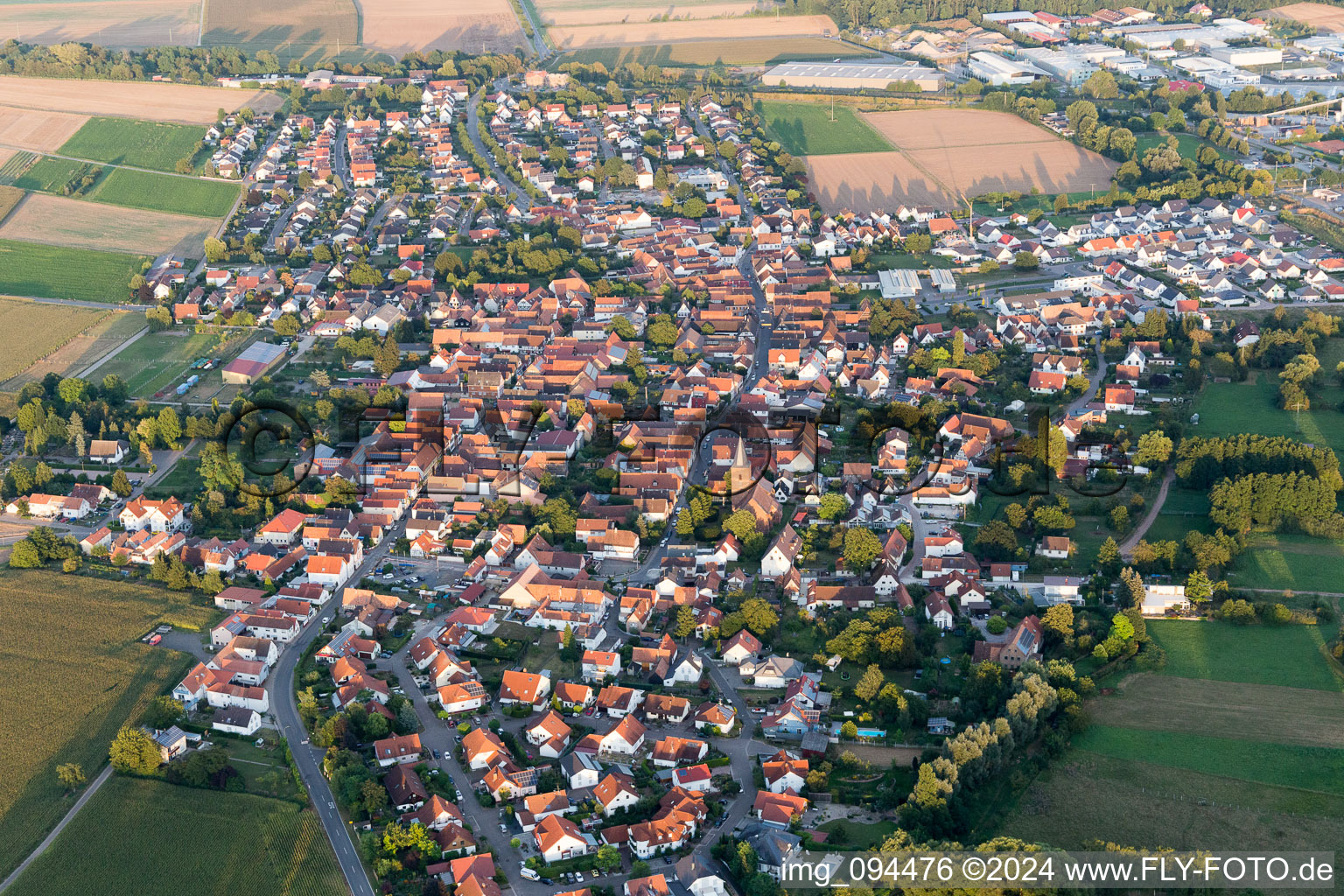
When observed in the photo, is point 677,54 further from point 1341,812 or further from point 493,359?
point 1341,812

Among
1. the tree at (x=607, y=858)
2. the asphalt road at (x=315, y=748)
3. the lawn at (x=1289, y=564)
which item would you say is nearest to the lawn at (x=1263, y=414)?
the lawn at (x=1289, y=564)

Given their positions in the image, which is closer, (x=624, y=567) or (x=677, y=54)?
(x=624, y=567)

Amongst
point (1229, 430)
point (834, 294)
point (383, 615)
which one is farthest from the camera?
point (834, 294)

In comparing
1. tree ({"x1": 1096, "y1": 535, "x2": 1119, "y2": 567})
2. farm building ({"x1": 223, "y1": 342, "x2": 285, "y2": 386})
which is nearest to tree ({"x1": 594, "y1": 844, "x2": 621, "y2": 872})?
tree ({"x1": 1096, "y1": 535, "x2": 1119, "y2": 567})

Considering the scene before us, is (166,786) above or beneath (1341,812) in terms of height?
beneath

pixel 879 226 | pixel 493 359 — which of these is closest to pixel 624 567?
pixel 493 359

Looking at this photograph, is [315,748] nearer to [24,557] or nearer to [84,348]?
[24,557]
